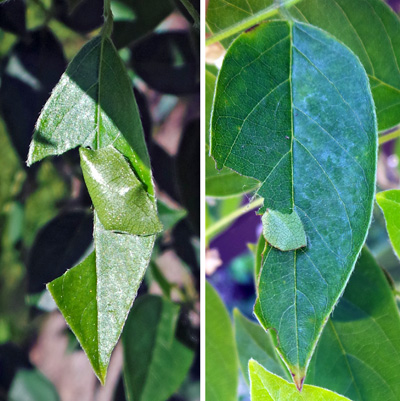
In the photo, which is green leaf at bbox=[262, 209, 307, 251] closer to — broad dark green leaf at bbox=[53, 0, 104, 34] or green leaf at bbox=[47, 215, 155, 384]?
green leaf at bbox=[47, 215, 155, 384]

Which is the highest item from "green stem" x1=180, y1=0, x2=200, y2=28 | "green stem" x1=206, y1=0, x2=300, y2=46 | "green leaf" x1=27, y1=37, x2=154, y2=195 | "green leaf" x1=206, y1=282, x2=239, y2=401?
"green stem" x1=180, y1=0, x2=200, y2=28

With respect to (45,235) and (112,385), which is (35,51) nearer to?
(45,235)

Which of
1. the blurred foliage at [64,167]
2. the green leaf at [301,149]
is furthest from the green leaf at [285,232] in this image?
the blurred foliage at [64,167]

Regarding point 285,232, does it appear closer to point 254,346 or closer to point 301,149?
point 301,149

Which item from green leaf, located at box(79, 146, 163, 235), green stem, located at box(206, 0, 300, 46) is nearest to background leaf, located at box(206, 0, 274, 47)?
green stem, located at box(206, 0, 300, 46)

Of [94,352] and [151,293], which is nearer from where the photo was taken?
[94,352]

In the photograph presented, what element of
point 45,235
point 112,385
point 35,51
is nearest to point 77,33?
point 35,51

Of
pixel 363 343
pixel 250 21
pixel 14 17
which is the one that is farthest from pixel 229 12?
pixel 363 343
